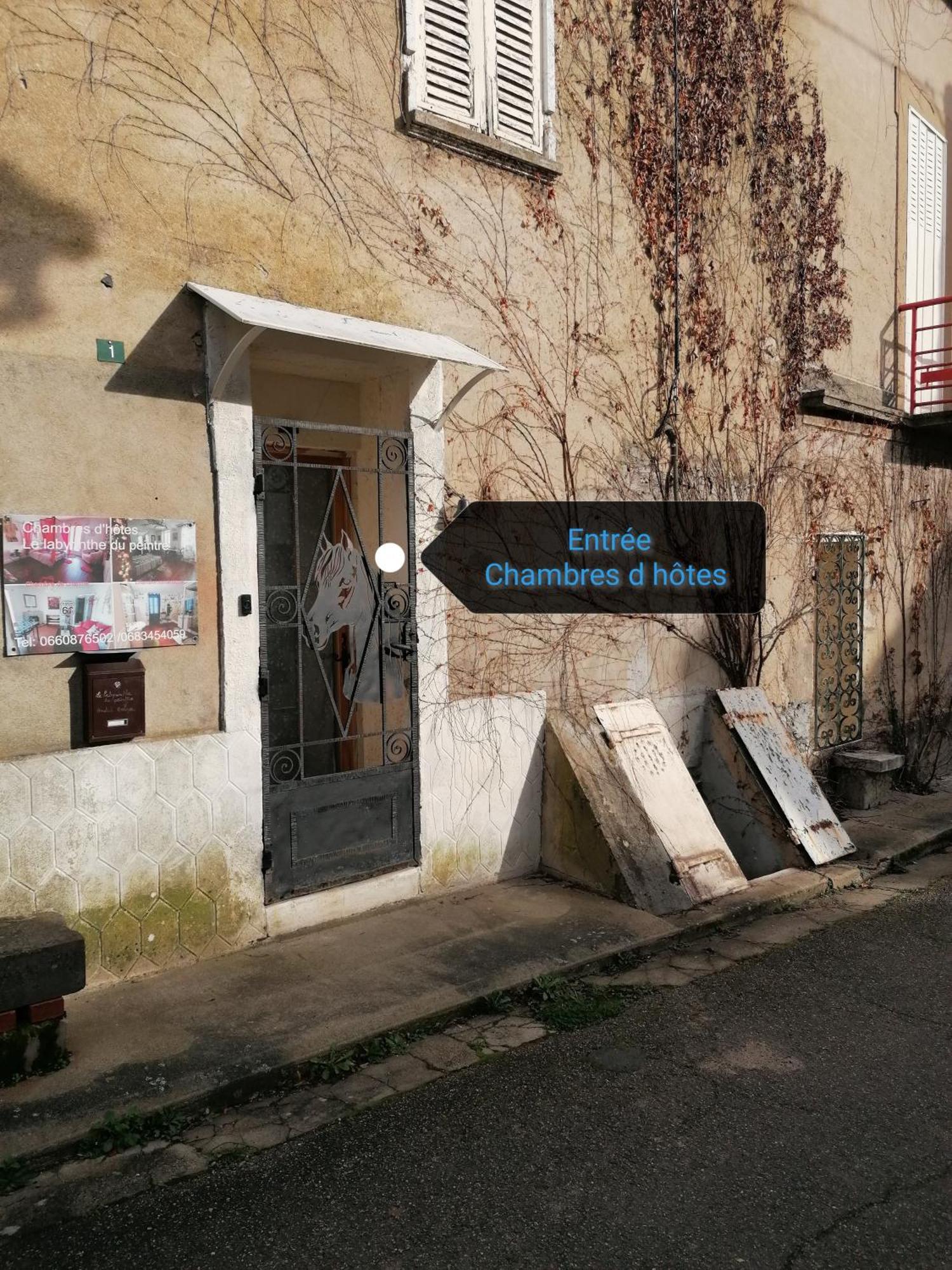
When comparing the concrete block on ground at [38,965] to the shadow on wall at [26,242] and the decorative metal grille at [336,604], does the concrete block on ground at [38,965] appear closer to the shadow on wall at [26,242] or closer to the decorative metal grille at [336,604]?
the decorative metal grille at [336,604]

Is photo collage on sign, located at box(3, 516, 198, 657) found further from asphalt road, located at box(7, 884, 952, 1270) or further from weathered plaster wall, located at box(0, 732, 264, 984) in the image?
asphalt road, located at box(7, 884, 952, 1270)

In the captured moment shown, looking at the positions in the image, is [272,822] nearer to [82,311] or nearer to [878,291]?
[82,311]

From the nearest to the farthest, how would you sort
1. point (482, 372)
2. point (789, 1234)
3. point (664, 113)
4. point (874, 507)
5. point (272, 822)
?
point (789, 1234)
point (272, 822)
point (482, 372)
point (664, 113)
point (874, 507)

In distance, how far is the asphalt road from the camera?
284 cm

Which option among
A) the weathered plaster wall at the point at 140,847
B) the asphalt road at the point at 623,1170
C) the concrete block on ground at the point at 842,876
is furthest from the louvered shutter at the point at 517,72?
the asphalt road at the point at 623,1170

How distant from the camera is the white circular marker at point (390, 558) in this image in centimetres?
572

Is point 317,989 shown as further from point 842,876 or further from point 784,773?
point 784,773

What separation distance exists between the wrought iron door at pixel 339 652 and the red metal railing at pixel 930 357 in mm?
6593

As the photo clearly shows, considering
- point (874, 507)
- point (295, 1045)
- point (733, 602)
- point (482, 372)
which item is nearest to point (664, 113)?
point (482, 372)

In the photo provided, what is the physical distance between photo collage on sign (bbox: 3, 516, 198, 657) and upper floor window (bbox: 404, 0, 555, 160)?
287 cm

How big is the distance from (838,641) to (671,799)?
3585mm

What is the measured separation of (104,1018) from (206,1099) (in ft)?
2.65

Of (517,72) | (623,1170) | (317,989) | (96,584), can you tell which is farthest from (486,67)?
(623,1170)

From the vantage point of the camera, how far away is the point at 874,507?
377 inches
